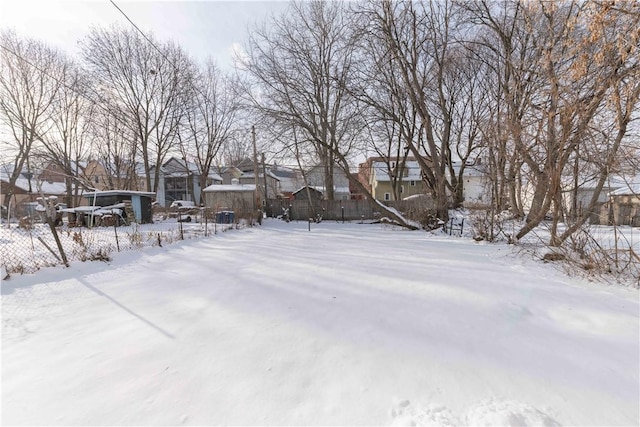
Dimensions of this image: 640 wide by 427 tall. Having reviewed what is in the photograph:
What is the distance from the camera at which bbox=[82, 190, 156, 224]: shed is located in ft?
49.6

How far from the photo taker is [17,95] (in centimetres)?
1566

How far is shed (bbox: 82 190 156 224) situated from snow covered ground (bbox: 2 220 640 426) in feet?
42.2

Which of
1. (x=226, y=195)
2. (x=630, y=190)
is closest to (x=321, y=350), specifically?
(x=630, y=190)

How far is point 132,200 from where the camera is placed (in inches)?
615

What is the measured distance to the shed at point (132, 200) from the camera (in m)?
15.1

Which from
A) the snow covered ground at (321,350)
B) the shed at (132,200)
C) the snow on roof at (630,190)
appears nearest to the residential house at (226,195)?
the shed at (132,200)

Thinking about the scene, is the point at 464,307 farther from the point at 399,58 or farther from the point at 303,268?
the point at 399,58

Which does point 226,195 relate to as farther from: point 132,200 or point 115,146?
point 115,146

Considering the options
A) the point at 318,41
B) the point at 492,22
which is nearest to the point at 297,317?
the point at 492,22

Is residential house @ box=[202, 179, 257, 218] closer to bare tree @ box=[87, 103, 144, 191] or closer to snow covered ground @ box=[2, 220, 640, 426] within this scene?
bare tree @ box=[87, 103, 144, 191]

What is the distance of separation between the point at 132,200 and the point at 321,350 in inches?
683

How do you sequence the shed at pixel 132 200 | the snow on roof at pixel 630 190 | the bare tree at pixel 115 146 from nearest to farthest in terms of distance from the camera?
the snow on roof at pixel 630 190 < the shed at pixel 132 200 < the bare tree at pixel 115 146

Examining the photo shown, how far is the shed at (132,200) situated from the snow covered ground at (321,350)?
12850mm

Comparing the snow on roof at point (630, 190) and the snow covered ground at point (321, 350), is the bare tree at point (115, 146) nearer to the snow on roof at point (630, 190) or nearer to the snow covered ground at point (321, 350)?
the snow covered ground at point (321, 350)
